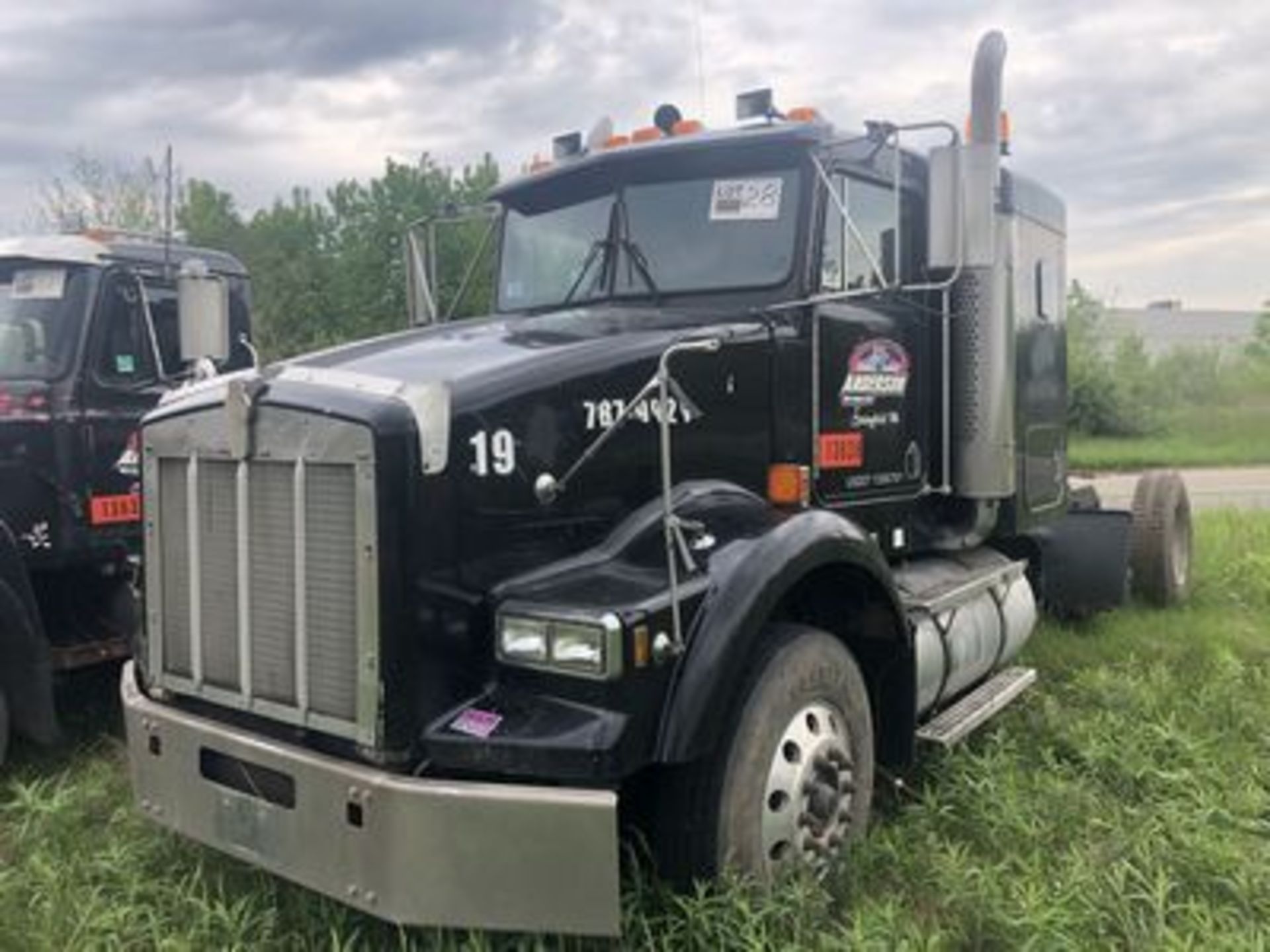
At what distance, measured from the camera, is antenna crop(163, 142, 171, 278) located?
5.93 metres

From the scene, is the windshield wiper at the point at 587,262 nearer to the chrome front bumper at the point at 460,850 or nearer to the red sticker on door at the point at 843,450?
the red sticker on door at the point at 843,450

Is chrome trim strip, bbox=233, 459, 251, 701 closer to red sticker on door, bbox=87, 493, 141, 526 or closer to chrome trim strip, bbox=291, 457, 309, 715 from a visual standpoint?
chrome trim strip, bbox=291, 457, 309, 715

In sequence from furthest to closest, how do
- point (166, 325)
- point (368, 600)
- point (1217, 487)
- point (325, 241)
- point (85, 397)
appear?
point (325, 241), point (1217, 487), point (166, 325), point (85, 397), point (368, 600)

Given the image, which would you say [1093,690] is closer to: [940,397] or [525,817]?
[940,397]

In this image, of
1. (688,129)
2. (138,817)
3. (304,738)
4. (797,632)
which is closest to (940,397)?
(688,129)

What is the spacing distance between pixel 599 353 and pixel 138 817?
238 cm

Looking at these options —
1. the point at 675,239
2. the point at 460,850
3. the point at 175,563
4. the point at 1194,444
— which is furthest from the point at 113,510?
the point at 1194,444

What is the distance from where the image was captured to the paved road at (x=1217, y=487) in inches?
671

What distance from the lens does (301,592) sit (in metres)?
3.47

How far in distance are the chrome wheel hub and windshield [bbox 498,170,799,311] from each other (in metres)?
1.64

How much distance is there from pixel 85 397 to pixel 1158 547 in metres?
6.42

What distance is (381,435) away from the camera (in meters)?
3.29

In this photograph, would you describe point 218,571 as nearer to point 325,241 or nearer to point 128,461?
point 128,461

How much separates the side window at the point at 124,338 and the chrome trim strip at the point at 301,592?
3.27m
